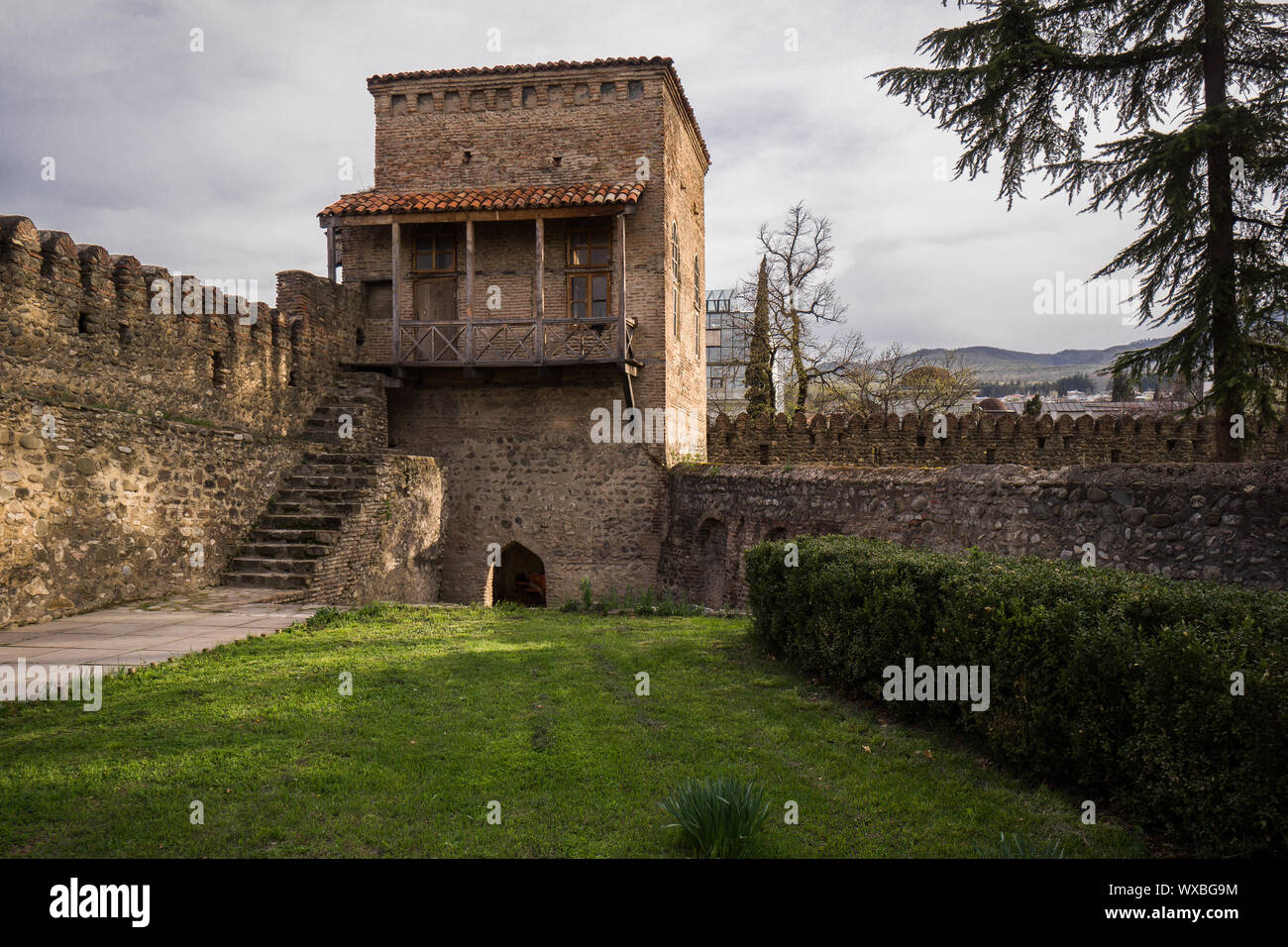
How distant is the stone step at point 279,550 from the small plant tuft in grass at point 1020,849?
33.7ft

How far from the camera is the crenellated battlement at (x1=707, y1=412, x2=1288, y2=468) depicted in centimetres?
2214

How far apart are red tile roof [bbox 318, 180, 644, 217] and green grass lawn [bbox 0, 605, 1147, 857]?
36.3 ft

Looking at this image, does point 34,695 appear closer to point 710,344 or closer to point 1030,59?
point 1030,59

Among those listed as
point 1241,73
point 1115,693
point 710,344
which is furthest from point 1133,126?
point 710,344

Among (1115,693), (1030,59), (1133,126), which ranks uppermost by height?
(1030,59)

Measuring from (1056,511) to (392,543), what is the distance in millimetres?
10642

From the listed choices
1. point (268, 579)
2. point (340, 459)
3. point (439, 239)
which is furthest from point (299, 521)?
point (439, 239)

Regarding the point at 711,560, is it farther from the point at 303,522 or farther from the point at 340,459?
the point at 303,522

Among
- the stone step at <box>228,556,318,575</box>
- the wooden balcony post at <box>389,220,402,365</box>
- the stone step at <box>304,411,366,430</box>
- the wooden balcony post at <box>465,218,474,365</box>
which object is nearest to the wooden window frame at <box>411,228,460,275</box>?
the wooden balcony post at <box>389,220,402,365</box>

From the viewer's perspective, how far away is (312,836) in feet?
13.0

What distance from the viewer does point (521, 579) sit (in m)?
20.1

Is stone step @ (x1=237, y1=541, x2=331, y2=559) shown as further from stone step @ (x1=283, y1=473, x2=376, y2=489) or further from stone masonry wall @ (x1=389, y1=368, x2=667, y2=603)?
stone masonry wall @ (x1=389, y1=368, x2=667, y2=603)

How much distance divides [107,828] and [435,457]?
548 inches

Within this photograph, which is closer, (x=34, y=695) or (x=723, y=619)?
(x=34, y=695)
